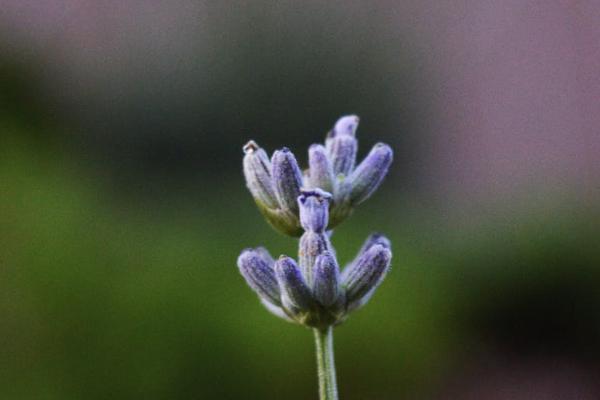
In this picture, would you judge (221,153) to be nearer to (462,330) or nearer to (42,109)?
(42,109)

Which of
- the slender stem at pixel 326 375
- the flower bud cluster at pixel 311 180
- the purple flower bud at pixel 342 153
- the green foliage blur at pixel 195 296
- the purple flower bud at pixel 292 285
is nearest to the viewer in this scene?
the slender stem at pixel 326 375

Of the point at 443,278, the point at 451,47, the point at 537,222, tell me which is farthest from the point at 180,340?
the point at 451,47

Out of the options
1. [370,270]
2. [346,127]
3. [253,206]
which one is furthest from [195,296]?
[370,270]

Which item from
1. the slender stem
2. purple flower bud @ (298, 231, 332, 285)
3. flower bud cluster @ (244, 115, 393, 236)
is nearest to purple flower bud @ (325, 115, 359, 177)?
flower bud cluster @ (244, 115, 393, 236)

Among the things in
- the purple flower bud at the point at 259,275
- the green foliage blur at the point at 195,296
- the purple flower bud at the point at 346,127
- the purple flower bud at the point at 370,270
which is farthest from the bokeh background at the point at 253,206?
the purple flower bud at the point at 370,270

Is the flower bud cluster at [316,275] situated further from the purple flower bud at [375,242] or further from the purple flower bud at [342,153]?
the purple flower bud at [342,153]

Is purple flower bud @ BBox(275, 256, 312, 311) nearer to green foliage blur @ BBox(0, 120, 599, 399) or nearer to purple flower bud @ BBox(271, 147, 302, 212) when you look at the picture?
purple flower bud @ BBox(271, 147, 302, 212)
